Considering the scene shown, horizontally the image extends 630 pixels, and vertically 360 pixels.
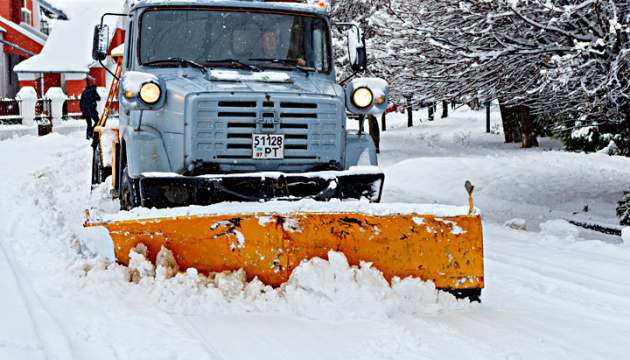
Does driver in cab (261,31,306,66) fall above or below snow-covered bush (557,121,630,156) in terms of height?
above

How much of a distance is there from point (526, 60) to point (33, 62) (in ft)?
82.5

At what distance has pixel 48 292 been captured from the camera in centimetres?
489

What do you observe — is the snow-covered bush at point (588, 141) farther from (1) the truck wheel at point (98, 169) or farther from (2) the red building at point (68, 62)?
(2) the red building at point (68, 62)

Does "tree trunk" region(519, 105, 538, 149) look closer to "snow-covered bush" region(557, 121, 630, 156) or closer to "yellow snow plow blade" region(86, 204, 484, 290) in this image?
"snow-covered bush" region(557, 121, 630, 156)

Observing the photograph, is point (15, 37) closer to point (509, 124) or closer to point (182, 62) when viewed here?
point (509, 124)

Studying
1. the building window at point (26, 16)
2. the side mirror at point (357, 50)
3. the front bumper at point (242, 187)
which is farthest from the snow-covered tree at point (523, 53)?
the building window at point (26, 16)

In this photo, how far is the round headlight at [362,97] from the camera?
648 centimetres

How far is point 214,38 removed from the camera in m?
6.60

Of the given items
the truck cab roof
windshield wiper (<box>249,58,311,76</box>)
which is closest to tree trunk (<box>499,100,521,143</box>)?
the truck cab roof

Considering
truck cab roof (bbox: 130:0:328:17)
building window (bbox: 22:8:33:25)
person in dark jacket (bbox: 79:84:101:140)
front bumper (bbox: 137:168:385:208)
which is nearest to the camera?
front bumper (bbox: 137:168:385:208)

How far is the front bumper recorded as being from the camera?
18.1 feet

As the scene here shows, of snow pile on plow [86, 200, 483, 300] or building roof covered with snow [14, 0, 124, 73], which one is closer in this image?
snow pile on plow [86, 200, 483, 300]

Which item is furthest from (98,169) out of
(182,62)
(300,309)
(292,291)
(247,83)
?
(300,309)

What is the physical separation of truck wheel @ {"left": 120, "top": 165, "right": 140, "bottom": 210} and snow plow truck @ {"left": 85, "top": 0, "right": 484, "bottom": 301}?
0.06ft
